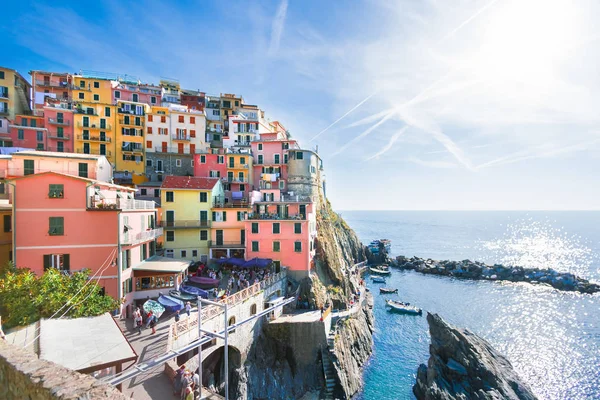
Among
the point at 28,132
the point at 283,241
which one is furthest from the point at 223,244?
the point at 28,132

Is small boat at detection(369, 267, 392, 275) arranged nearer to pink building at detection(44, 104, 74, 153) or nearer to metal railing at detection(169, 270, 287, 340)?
metal railing at detection(169, 270, 287, 340)

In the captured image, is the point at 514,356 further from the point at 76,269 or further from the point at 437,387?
the point at 76,269

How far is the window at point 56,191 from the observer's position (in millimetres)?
22031

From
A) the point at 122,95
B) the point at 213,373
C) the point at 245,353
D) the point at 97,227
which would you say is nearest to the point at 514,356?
the point at 245,353

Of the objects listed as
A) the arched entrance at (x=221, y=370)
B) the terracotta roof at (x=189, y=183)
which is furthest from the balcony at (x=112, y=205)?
the arched entrance at (x=221, y=370)

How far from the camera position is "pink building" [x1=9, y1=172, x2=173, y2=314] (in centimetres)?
2155

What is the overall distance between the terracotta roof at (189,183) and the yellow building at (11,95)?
95.9ft

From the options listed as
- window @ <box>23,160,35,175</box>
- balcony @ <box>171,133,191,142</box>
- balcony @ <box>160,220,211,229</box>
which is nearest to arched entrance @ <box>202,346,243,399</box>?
balcony @ <box>160,220,211,229</box>

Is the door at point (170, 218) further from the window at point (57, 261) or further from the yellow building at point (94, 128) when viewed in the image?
the yellow building at point (94, 128)

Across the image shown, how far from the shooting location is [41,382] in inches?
207

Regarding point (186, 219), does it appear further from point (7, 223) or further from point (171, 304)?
point (171, 304)

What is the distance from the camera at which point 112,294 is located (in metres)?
23.0

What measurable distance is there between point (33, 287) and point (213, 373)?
43.9 feet

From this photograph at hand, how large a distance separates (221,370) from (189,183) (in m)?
23.6
